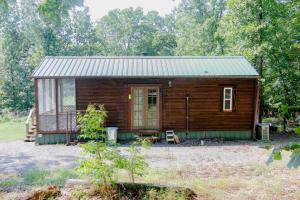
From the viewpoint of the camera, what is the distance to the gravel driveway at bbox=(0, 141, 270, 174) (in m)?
8.48

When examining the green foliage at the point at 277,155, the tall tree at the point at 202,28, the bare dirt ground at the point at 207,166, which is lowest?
the bare dirt ground at the point at 207,166

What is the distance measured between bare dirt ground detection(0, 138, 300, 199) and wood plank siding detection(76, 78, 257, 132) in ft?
2.99

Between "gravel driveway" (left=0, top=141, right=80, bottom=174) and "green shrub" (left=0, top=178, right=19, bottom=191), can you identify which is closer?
"green shrub" (left=0, top=178, right=19, bottom=191)

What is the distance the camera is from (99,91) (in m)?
11.9

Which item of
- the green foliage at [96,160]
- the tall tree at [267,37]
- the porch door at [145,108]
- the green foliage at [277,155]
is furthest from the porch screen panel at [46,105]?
the green foliage at [277,155]

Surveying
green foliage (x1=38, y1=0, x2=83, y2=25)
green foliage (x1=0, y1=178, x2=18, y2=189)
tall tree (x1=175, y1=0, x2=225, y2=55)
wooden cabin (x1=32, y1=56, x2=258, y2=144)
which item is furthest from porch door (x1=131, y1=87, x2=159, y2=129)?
tall tree (x1=175, y1=0, x2=225, y2=55)

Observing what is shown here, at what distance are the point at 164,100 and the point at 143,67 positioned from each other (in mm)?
1652

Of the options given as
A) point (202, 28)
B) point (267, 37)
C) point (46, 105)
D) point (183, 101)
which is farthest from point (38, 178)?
point (202, 28)

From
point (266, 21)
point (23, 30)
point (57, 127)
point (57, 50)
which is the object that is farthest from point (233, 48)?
point (23, 30)

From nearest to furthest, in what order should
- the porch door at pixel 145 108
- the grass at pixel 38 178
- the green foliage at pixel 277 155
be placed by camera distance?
the green foliage at pixel 277 155 → the grass at pixel 38 178 → the porch door at pixel 145 108

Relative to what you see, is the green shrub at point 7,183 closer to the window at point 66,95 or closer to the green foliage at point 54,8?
the green foliage at point 54,8

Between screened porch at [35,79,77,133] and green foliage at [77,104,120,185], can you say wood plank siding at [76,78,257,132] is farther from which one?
green foliage at [77,104,120,185]

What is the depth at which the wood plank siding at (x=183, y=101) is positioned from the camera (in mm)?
11891

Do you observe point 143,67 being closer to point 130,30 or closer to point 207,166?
point 207,166
